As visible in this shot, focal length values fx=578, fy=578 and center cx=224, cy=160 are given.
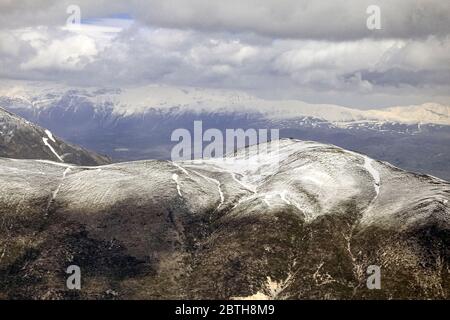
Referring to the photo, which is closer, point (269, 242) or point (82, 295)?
point (82, 295)

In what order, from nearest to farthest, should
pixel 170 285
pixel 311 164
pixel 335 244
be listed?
pixel 170 285, pixel 335 244, pixel 311 164

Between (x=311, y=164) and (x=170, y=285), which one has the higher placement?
(x=311, y=164)

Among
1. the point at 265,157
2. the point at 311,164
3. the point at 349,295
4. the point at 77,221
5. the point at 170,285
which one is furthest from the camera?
the point at 265,157

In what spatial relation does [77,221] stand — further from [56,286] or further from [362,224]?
[362,224]
